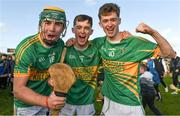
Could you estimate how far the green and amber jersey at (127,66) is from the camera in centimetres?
564

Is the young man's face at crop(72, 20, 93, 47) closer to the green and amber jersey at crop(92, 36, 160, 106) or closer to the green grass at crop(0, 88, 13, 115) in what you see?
the green and amber jersey at crop(92, 36, 160, 106)

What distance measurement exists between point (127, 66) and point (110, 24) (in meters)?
0.70

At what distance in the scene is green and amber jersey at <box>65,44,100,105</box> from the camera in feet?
20.4

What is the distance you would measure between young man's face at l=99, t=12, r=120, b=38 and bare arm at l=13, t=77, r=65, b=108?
1.86m

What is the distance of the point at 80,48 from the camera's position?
639 cm

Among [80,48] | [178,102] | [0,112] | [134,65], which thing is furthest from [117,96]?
[178,102]

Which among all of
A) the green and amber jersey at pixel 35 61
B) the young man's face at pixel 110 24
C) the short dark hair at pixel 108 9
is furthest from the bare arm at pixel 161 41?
the green and amber jersey at pixel 35 61

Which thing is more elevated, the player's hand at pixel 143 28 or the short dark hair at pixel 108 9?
the short dark hair at pixel 108 9

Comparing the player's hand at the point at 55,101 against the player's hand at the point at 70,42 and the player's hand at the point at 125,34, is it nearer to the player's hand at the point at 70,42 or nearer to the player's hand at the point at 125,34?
the player's hand at the point at 125,34

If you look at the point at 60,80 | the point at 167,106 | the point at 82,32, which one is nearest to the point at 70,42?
the point at 82,32

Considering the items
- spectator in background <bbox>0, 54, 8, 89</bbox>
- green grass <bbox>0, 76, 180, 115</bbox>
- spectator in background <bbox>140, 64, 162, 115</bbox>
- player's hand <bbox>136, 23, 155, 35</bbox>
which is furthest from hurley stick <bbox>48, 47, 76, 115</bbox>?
spectator in background <bbox>0, 54, 8, 89</bbox>

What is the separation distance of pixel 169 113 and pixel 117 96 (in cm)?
777

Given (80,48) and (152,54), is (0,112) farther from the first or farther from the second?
(152,54)

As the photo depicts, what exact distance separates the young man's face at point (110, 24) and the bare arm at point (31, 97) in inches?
73.1
